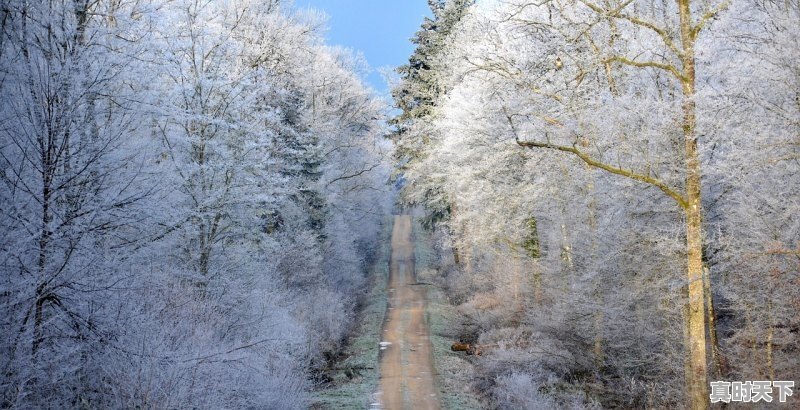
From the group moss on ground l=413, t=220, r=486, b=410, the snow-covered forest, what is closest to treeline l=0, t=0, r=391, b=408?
the snow-covered forest

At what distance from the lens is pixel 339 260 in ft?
99.3

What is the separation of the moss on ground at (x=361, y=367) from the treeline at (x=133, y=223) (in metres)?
0.96

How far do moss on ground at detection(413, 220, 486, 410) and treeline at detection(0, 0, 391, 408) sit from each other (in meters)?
3.87

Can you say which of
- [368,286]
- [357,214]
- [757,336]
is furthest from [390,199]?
[757,336]

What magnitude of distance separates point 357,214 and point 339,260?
9998 millimetres

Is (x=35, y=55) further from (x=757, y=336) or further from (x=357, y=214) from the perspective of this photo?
(x=357, y=214)

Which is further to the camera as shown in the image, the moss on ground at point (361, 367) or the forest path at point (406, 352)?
the forest path at point (406, 352)

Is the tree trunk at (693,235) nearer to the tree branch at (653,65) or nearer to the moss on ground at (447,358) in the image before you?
the tree branch at (653,65)

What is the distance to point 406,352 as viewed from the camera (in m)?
19.0

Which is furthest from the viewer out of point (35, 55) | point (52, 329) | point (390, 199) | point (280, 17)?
point (390, 199)

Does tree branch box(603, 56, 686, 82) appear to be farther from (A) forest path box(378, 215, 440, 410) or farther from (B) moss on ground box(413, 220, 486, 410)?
(A) forest path box(378, 215, 440, 410)

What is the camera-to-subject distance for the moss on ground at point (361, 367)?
13.1 meters

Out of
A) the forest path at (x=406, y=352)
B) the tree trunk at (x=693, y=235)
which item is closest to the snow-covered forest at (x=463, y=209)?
the tree trunk at (x=693, y=235)

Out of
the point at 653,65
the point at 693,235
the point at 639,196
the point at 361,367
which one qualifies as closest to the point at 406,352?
the point at 361,367
